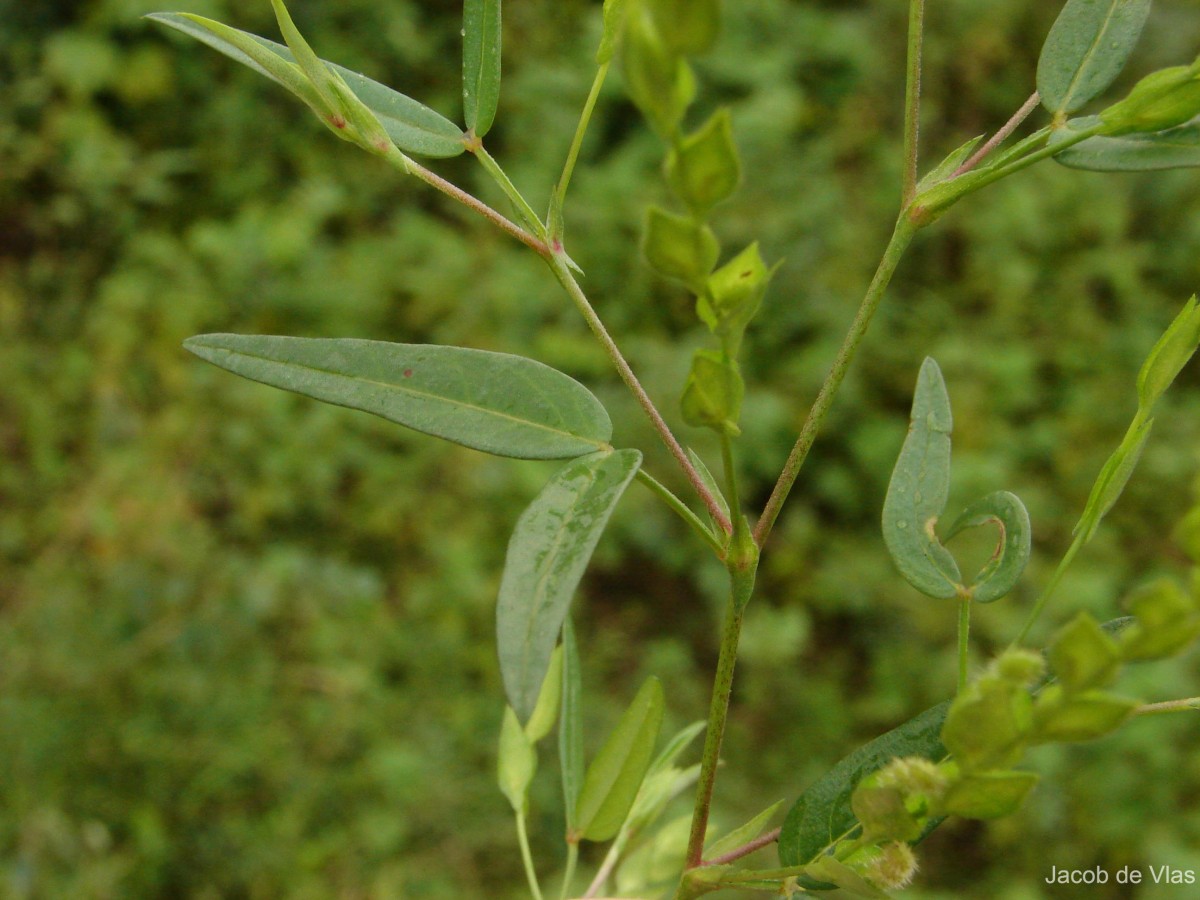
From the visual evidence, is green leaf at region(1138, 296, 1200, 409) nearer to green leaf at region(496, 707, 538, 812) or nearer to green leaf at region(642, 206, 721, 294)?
green leaf at region(642, 206, 721, 294)

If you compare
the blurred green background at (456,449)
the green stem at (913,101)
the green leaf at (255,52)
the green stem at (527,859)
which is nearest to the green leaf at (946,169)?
the green stem at (913,101)

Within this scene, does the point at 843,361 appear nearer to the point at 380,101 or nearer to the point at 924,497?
the point at 924,497

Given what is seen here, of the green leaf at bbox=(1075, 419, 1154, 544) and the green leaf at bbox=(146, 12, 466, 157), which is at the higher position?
the green leaf at bbox=(146, 12, 466, 157)

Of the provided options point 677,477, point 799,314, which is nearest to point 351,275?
point 677,477

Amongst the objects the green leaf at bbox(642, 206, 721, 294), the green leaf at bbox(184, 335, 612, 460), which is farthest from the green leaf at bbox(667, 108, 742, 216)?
the green leaf at bbox(184, 335, 612, 460)

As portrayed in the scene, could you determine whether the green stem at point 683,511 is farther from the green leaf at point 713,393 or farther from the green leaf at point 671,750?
the green leaf at point 671,750

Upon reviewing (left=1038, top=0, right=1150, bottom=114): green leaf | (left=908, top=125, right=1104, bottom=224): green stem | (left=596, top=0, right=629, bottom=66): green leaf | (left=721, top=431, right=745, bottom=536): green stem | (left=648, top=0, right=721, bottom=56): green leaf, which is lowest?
(left=721, top=431, right=745, bottom=536): green stem

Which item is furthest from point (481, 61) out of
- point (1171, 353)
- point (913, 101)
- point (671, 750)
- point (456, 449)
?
point (456, 449)
